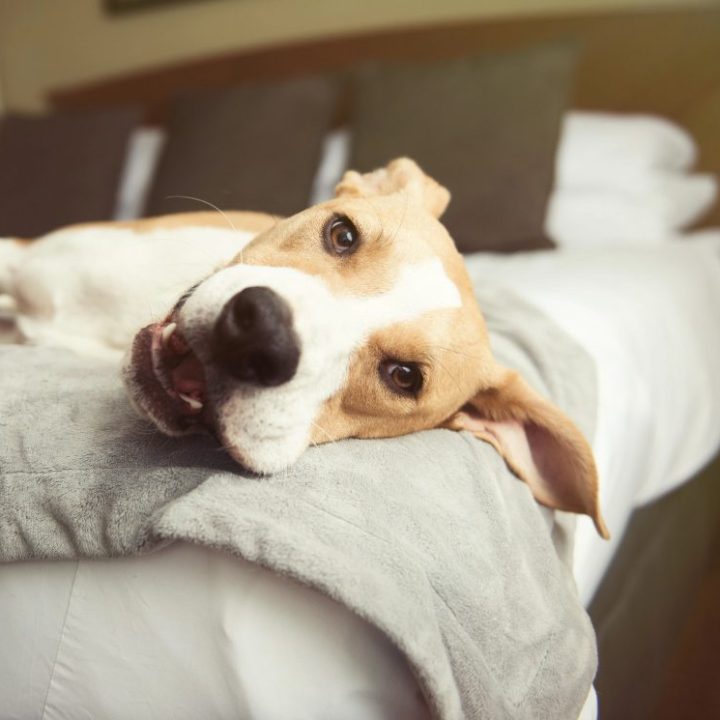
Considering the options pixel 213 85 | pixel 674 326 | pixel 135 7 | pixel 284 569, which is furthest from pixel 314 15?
pixel 284 569

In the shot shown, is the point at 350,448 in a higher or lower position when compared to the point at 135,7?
lower

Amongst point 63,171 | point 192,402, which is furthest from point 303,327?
point 63,171

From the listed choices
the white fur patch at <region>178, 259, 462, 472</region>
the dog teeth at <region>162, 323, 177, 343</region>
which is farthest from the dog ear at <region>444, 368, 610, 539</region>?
the dog teeth at <region>162, 323, 177, 343</region>

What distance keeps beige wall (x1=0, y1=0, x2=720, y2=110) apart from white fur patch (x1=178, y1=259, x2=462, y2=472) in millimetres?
2668

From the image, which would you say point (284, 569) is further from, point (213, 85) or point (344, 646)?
point (213, 85)

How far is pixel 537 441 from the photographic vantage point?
1.26m

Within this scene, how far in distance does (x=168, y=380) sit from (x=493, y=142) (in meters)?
1.91

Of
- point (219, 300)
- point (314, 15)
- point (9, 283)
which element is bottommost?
→ point (9, 283)

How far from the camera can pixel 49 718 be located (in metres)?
0.86

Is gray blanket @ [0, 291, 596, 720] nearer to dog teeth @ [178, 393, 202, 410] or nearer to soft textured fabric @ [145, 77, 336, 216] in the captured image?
dog teeth @ [178, 393, 202, 410]

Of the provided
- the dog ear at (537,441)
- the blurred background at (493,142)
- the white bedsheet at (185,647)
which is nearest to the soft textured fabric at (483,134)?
the blurred background at (493,142)

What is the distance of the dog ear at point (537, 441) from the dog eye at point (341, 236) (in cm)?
35

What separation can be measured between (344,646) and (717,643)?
167 cm

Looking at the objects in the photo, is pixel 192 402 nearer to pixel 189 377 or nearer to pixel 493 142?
pixel 189 377
